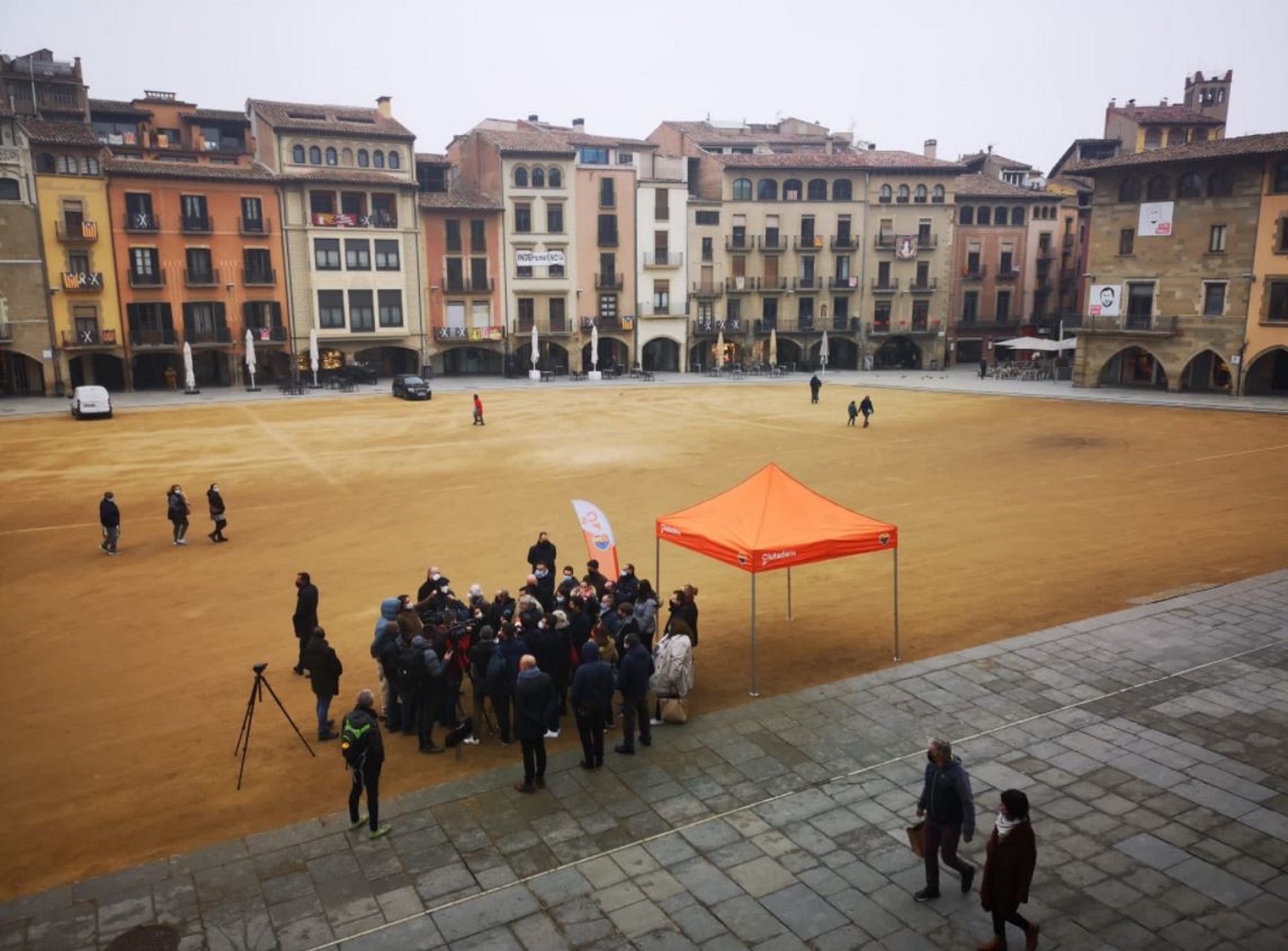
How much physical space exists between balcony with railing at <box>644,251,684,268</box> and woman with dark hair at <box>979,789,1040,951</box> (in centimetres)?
6280

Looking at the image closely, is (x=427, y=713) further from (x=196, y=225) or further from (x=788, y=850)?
(x=196, y=225)

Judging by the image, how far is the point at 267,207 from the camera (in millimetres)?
54844

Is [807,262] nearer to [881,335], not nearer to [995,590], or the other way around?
[881,335]

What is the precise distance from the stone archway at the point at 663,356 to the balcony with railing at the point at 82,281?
118 ft

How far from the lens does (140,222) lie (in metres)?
51.3

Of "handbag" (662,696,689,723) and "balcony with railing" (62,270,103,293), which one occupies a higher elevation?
"balcony with railing" (62,270,103,293)

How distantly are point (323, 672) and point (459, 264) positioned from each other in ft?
178

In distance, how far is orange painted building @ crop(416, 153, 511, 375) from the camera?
6066 cm

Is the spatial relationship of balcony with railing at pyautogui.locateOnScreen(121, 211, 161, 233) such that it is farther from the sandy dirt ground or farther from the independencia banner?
the independencia banner

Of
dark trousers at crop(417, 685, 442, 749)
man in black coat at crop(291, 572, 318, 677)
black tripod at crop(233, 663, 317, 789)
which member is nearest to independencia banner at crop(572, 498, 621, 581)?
man in black coat at crop(291, 572, 318, 677)

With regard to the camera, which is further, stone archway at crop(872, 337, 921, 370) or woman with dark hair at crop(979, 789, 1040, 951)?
stone archway at crop(872, 337, 921, 370)

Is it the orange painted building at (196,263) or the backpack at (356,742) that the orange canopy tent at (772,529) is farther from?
the orange painted building at (196,263)

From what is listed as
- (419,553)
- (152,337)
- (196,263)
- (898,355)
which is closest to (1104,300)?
(898,355)

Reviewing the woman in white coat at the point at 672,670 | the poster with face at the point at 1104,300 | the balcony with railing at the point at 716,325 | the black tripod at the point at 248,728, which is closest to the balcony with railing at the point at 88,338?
the balcony with railing at the point at 716,325
